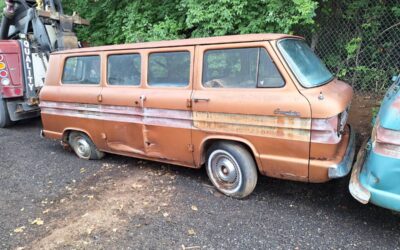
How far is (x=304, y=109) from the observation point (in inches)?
128

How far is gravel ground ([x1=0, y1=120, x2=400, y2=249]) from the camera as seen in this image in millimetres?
3258

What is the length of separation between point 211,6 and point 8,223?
501 centimetres

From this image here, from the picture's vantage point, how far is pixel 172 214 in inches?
149

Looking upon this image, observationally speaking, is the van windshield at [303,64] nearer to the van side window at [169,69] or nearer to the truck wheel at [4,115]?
the van side window at [169,69]

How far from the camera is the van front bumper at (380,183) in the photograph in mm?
2779

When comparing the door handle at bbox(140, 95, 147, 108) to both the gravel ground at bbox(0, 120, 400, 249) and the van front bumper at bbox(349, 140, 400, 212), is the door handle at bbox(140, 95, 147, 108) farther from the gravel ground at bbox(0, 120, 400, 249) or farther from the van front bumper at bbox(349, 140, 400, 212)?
the van front bumper at bbox(349, 140, 400, 212)

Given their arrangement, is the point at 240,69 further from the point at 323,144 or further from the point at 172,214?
the point at 172,214

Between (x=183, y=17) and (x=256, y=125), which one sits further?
(x=183, y=17)

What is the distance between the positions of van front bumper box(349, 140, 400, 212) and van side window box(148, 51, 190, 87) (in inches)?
86.9

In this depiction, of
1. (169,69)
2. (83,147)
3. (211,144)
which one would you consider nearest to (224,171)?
(211,144)

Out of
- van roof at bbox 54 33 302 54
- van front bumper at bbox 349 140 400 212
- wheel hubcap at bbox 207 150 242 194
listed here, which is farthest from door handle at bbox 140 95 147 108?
van front bumper at bbox 349 140 400 212

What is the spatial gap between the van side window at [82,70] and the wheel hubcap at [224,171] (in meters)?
2.19

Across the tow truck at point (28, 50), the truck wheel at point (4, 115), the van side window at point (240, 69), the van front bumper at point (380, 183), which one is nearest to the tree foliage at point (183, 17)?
the tow truck at point (28, 50)

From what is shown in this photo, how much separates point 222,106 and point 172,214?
137 cm
